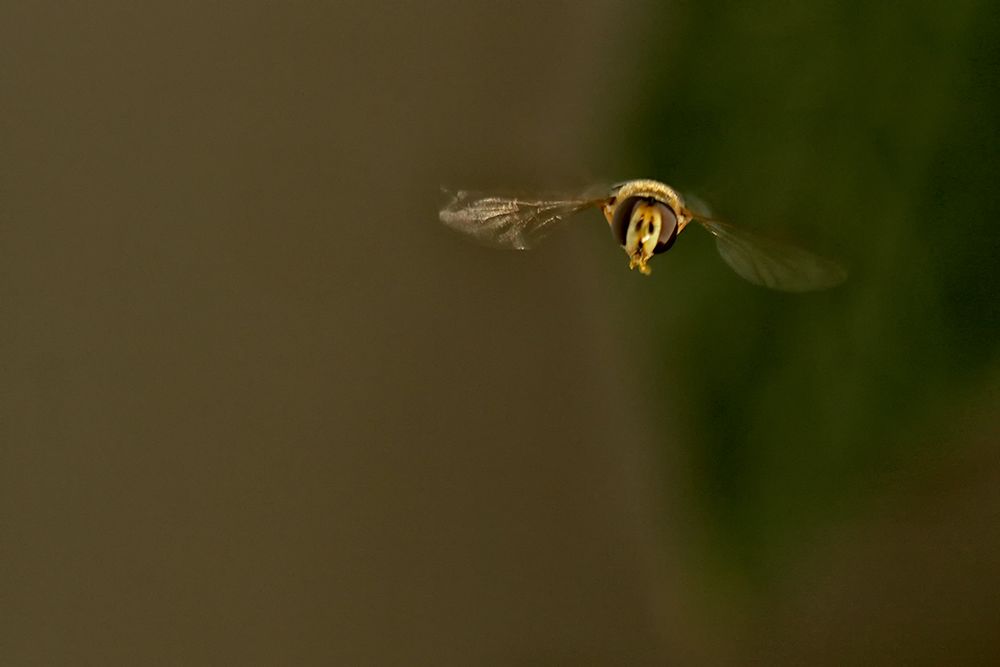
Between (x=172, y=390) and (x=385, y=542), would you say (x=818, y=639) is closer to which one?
(x=385, y=542)

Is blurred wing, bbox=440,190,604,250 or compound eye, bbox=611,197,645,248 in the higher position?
blurred wing, bbox=440,190,604,250

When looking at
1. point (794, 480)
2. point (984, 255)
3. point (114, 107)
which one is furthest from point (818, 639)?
point (114, 107)

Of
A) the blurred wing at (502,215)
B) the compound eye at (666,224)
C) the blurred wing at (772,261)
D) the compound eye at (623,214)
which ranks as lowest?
the blurred wing at (772,261)

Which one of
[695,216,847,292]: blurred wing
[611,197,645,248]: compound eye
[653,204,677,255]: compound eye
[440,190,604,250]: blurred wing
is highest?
[440,190,604,250]: blurred wing

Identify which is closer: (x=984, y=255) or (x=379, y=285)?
(x=984, y=255)

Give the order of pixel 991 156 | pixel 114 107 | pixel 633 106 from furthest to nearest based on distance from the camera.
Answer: pixel 114 107
pixel 633 106
pixel 991 156
